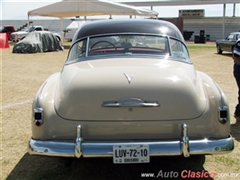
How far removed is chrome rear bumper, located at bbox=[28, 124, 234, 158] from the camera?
317 cm

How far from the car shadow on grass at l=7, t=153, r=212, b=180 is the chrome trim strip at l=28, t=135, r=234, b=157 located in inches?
23.1

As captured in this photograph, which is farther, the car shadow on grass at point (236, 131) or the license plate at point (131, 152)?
the car shadow on grass at point (236, 131)

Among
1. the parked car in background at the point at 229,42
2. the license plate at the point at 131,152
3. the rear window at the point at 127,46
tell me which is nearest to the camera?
the license plate at the point at 131,152

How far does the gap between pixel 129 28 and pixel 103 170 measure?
198 cm

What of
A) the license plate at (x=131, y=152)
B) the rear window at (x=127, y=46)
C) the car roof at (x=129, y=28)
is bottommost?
the license plate at (x=131, y=152)

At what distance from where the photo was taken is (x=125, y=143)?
10.5 feet

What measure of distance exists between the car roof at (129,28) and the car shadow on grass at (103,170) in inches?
68.8

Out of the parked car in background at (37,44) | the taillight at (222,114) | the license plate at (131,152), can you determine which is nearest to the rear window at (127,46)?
the taillight at (222,114)

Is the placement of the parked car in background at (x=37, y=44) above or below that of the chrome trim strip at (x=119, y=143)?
below

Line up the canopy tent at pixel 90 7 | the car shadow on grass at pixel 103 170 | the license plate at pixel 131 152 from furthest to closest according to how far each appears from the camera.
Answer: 1. the canopy tent at pixel 90 7
2. the car shadow on grass at pixel 103 170
3. the license plate at pixel 131 152

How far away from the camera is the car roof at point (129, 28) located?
458cm

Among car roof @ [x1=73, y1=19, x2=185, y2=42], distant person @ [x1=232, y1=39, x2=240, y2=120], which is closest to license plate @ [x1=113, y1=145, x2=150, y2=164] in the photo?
car roof @ [x1=73, y1=19, x2=185, y2=42]

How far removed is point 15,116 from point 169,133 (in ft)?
12.1

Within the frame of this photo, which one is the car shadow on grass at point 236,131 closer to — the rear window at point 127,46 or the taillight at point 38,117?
the rear window at point 127,46
